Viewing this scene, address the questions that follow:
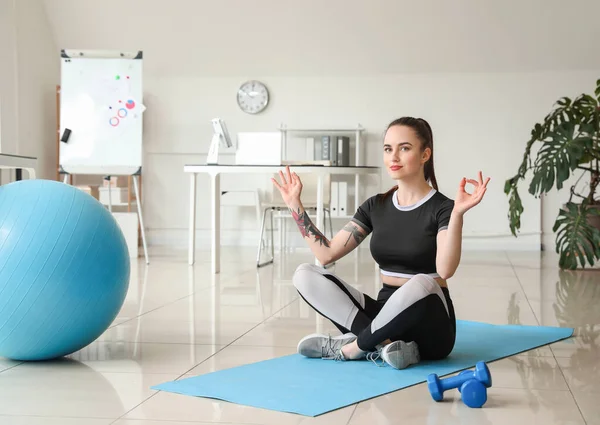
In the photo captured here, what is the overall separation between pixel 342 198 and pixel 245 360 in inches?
195

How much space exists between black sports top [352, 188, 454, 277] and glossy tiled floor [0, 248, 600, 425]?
1.37ft

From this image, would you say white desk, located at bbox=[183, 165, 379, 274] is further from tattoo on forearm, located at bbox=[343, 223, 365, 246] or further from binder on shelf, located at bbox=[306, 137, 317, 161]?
tattoo on forearm, located at bbox=[343, 223, 365, 246]

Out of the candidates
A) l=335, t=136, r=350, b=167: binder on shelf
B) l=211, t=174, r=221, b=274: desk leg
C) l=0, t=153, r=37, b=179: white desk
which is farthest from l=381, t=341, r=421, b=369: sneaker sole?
l=335, t=136, r=350, b=167: binder on shelf

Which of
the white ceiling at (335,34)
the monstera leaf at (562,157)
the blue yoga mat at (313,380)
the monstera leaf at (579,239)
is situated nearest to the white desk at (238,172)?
the monstera leaf at (562,157)

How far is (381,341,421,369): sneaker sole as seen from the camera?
242cm

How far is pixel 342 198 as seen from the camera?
7.53 m

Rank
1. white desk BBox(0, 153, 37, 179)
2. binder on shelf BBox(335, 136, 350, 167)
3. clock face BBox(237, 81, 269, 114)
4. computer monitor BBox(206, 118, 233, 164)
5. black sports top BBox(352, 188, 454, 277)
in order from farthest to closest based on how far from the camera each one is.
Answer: clock face BBox(237, 81, 269, 114) → binder on shelf BBox(335, 136, 350, 167) → computer monitor BBox(206, 118, 233, 164) → white desk BBox(0, 153, 37, 179) → black sports top BBox(352, 188, 454, 277)

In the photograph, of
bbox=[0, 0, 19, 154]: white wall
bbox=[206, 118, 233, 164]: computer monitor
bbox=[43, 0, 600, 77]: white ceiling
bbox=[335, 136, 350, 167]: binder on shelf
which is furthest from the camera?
bbox=[335, 136, 350, 167]: binder on shelf

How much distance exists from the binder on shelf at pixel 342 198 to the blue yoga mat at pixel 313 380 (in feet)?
15.3

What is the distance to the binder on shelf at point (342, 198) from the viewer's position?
7.50 meters

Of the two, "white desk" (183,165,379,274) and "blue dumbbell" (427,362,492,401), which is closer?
"blue dumbbell" (427,362,492,401)

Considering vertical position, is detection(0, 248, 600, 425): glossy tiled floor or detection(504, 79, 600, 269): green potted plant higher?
detection(504, 79, 600, 269): green potted plant

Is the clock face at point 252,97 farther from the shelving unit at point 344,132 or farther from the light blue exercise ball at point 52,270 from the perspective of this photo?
the light blue exercise ball at point 52,270

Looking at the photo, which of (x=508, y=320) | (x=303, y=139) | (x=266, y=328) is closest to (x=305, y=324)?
(x=266, y=328)
